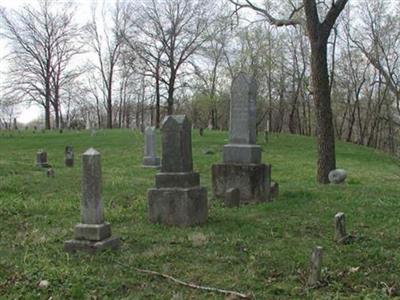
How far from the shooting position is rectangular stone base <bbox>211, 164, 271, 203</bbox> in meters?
11.0

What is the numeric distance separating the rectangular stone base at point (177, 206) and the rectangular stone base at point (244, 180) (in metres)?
2.28

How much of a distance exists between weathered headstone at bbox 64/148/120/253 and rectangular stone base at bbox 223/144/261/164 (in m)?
4.64

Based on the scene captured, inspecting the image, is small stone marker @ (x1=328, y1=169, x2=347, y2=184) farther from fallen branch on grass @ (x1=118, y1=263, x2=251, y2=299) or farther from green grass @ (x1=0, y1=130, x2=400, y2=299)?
fallen branch on grass @ (x1=118, y1=263, x2=251, y2=299)

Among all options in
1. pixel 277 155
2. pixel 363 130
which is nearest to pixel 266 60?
pixel 363 130

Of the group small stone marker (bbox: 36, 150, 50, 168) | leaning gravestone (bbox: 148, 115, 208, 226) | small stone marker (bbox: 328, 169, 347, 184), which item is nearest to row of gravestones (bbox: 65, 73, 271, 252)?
leaning gravestone (bbox: 148, 115, 208, 226)

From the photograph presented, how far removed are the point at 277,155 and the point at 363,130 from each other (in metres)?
26.2

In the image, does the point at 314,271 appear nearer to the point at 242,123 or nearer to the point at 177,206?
the point at 177,206

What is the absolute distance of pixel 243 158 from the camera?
11.2 m

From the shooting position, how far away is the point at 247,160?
11164 mm

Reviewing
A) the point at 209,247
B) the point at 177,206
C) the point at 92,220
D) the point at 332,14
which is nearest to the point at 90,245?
the point at 92,220

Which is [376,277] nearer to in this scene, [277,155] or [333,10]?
[333,10]

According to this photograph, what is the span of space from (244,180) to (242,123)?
133cm

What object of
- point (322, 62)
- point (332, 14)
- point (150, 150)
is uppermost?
point (332, 14)

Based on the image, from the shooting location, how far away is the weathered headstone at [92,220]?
22.3 ft
